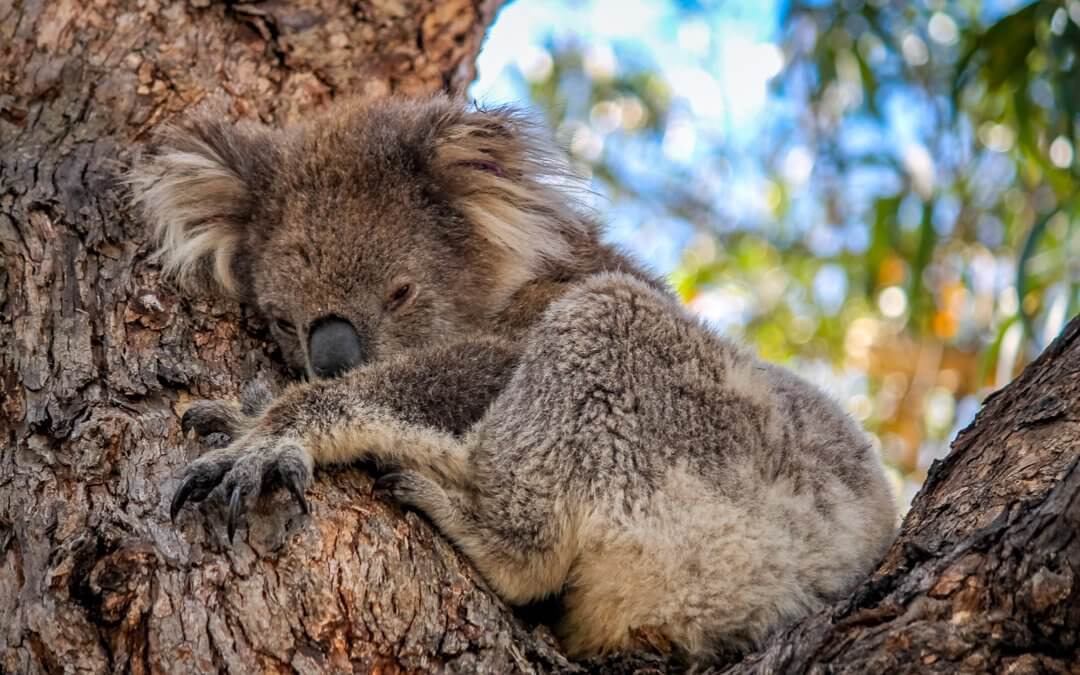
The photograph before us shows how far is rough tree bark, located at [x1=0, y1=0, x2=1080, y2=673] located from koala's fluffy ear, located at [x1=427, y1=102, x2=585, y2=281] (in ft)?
2.57

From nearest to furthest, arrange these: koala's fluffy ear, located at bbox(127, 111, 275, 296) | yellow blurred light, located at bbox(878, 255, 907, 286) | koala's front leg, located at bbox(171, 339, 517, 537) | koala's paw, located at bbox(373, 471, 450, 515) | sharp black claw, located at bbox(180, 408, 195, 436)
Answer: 1. koala's front leg, located at bbox(171, 339, 517, 537)
2. koala's paw, located at bbox(373, 471, 450, 515)
3. sharp black claw, located at bbox(180, 408, 195, 436)
4. koala's fluffy ear, located at bbox(127, 111, 275, 296)
5. yellow blurred light, located at bbox(878, 255, 907, 286)

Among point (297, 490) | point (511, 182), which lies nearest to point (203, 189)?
point (511, 182)

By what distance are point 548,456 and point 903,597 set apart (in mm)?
1059

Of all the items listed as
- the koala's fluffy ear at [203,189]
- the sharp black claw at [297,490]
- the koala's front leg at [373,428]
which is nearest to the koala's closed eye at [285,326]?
the koala's fluffy ear at [203,189]

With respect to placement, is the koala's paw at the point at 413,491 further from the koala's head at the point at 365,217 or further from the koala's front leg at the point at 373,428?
the koala's head at the point at 365,217

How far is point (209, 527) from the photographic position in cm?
262

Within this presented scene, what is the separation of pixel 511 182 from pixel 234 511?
1.55m

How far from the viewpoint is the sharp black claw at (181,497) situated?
2609 millimetres

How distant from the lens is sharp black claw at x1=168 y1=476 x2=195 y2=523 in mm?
2609

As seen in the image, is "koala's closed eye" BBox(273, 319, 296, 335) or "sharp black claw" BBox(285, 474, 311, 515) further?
"koala's closed eye" BBox(273, 319, 296, 335)

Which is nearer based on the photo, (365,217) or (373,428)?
(373,428)

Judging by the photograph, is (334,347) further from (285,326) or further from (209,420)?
(209,420)

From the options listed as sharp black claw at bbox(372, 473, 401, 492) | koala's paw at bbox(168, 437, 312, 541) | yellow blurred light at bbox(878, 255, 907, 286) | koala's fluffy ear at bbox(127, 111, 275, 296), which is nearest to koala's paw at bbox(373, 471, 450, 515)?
sharp black claw at bbox(372, 473, 401, 492)

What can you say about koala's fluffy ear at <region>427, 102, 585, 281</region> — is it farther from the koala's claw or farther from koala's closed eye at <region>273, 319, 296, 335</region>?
the koala's claw
